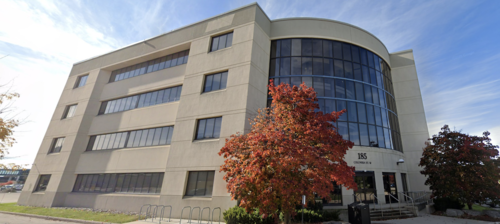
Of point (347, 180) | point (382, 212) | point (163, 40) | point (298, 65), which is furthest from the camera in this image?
point (163, 40)

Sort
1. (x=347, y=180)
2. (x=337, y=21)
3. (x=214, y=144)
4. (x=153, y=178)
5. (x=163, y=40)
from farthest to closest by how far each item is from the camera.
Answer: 1. (x=163, y=40)
2. (x=337, y=21)
3. (x=153, y=178)
4. (x=214, y=144)
5. (x=347, y=180)

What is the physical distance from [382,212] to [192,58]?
19044 millimetres

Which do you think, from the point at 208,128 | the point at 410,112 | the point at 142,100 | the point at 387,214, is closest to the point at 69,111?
the point at 142,100

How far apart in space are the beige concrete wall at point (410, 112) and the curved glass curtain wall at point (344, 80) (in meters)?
2.22

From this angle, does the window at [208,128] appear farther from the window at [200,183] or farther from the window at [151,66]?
the window at [151,66]

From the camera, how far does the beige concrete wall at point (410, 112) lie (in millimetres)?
23231

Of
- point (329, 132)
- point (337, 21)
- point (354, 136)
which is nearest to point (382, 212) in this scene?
point (354, 136)

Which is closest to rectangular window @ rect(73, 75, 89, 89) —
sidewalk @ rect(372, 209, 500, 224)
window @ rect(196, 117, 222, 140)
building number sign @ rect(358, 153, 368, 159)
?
window @ rect(196, 117, 222, 140)

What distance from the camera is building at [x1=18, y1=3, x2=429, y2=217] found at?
17734 millimetres

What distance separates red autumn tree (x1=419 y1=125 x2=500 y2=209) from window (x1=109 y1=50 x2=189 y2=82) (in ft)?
76.9

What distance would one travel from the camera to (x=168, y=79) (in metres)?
22.7

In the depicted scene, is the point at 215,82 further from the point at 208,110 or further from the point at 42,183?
the point at 42,183

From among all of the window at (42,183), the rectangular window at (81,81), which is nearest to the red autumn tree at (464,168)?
the window at (42,183)

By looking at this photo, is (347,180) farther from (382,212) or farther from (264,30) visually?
(264,30)
